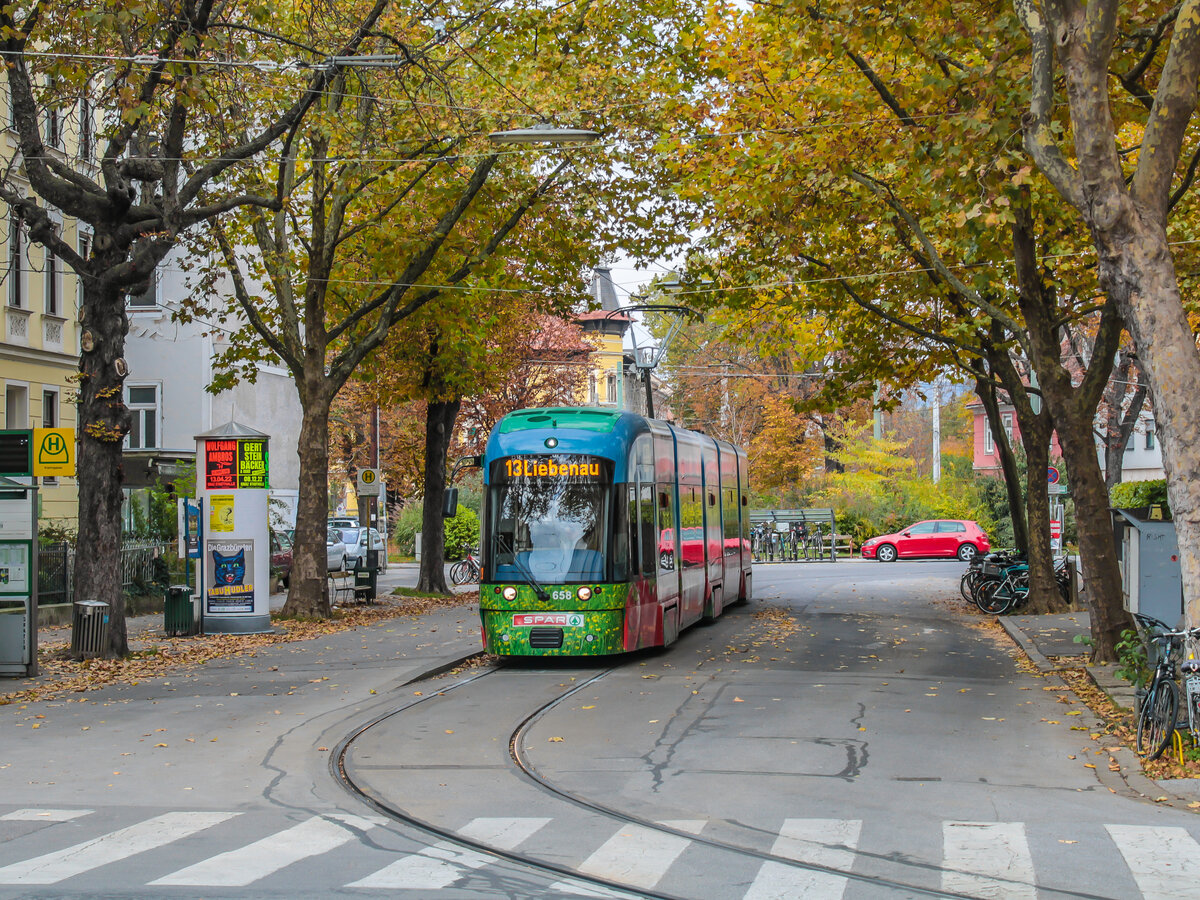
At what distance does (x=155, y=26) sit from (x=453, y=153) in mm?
7261

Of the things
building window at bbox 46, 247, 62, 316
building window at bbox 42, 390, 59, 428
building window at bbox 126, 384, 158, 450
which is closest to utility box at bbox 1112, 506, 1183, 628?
building window at bbox 42, 390, 59, 428

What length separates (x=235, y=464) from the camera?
858 inches

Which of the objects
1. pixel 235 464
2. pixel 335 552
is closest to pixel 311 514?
pixel 235 464

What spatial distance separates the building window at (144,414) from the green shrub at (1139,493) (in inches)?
1006

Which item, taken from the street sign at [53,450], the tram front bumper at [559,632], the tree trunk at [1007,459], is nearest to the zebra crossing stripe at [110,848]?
the tram front bumper at [559,632]

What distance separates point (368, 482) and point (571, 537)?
58.7 feet

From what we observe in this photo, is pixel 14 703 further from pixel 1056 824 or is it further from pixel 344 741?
pixel 1056 824

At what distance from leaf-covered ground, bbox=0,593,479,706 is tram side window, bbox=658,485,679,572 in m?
6.03

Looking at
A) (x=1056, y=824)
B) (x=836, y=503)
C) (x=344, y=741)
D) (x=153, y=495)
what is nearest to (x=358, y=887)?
(x=1056, y=824)

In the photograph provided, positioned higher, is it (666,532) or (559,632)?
(666,532)

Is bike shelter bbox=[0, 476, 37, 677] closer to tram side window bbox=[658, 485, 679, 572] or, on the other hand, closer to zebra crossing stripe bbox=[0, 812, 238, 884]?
tram side window bbox=[658, 485, 679, 572]

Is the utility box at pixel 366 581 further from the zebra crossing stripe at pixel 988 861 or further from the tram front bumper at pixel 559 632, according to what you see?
the zebra crossing stripe at pixel 988 861

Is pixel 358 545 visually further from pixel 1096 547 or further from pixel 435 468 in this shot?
pixel 1096 547

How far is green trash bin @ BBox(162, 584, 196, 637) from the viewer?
21500mm
